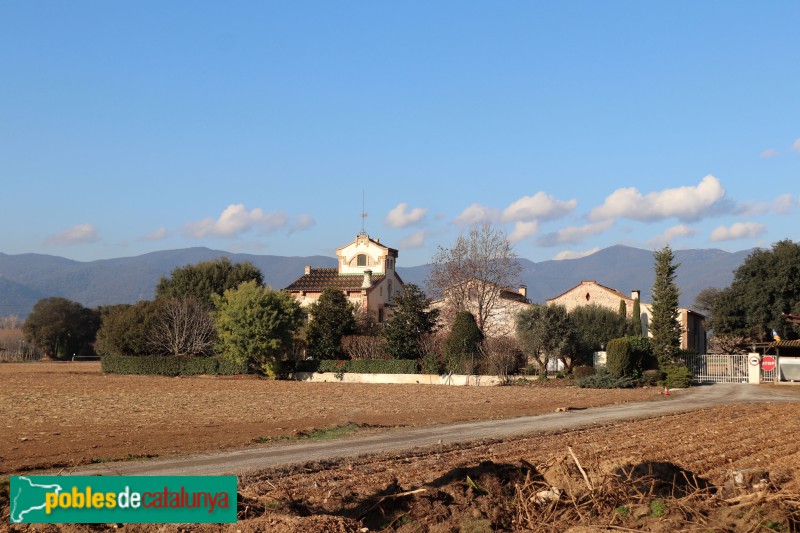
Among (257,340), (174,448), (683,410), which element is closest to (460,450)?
(174,448)

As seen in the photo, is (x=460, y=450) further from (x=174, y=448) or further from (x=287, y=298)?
(x=287, y=298)

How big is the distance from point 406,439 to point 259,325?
37925 mm

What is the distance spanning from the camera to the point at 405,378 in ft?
184

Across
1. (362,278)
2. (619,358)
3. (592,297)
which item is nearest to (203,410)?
(619,358)

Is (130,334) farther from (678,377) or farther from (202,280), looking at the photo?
(678,377)

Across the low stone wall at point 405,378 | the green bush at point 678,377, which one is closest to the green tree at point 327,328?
the low stone wall at point 405,378

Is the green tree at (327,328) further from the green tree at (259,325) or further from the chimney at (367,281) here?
the chimney at (367,281)

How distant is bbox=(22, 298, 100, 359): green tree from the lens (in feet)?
383

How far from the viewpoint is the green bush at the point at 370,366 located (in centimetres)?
5688

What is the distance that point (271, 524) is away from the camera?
9859mm

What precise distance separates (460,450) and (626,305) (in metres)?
53.1

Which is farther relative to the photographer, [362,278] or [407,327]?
[362,278]

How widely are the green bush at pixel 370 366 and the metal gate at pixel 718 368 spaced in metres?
18.1

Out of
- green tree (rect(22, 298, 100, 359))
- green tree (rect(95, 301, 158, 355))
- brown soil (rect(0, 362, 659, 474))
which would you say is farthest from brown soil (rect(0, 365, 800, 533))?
green tree (rect(22, 298, 100, 359))
